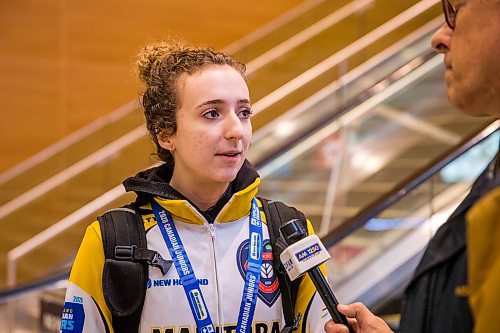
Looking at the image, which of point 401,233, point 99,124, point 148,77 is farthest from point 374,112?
point 148,77

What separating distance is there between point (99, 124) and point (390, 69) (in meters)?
3.01

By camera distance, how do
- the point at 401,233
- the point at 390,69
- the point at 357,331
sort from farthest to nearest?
the point at 390,69 → the point at 401,233 → the point at 357,331

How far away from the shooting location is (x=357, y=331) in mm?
1501

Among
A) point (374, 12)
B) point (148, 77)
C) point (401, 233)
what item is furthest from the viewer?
point (374, 12)

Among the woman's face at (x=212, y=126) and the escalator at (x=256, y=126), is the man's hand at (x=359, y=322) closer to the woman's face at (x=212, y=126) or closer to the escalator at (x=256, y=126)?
the woman's face at (x=212, y=126)

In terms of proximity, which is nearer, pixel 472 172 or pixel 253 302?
pixel 253 302

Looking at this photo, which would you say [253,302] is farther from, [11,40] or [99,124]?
Answer: [11,40]

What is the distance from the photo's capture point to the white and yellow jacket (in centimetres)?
173

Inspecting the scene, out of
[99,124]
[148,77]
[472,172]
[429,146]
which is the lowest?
[148,77]

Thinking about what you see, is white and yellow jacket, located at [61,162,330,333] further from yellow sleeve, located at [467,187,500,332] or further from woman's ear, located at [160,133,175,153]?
yellow sleeve, located at [467,187,500,332]

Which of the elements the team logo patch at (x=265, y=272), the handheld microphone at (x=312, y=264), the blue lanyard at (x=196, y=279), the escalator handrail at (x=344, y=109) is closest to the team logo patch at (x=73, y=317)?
the blue lanyard at (x=196, y=279)

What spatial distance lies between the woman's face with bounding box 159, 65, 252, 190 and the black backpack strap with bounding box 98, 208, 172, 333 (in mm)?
243

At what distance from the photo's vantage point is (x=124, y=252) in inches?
67.6

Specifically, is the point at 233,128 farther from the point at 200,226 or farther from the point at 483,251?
the point at 483,251
